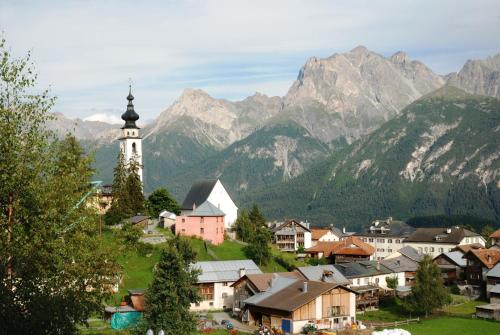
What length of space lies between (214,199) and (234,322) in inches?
1532

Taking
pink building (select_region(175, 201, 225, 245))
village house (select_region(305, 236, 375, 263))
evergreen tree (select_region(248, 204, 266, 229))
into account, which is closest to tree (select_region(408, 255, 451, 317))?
village house (select_region(305, 236, 375, 263))

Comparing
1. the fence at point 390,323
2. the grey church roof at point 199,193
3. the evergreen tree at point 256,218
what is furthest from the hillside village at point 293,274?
the evergreen tree at point 256,218

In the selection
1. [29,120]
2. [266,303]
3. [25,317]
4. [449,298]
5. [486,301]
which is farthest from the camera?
[486,301]

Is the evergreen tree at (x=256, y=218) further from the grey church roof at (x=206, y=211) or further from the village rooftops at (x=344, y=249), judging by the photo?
the grey church roof at (x=206, y=211)

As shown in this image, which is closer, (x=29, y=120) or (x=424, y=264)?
(x=29, y=120)

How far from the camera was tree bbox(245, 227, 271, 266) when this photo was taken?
8569 cm

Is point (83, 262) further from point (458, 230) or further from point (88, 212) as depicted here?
point (458, 230)

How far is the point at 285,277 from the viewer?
7406 centimetres

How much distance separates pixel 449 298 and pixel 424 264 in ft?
20.3

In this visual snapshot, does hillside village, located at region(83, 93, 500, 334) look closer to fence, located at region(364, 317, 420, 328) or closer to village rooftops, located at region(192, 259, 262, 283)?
village rooftops, located at region(192, 259, 262, 283)

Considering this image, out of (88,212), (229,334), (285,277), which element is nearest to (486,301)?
(285,277)

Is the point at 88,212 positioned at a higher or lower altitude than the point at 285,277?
higher

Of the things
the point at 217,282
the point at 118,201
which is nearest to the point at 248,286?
the point at 217,282

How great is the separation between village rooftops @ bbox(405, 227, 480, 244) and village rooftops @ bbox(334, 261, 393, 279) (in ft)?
145
